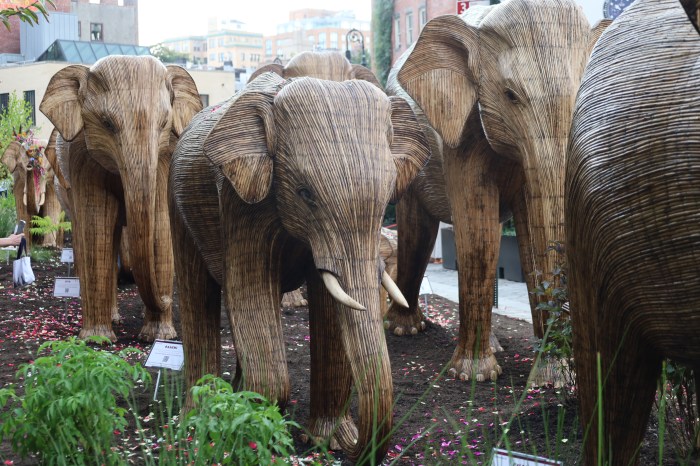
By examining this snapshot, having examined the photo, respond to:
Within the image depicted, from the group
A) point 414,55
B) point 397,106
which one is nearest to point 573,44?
point 414,55

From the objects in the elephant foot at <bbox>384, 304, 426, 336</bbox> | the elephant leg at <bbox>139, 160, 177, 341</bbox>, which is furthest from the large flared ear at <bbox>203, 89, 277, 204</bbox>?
the elephant foot at <bbox>384, 304, 426, 336</bbox>

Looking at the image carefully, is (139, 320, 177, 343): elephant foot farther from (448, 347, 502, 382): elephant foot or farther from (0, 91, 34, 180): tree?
(0, 91, 34, 180): tree

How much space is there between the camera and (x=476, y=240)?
255 inches

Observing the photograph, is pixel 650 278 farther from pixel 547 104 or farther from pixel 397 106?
pixel 547 104

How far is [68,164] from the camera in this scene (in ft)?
26.1

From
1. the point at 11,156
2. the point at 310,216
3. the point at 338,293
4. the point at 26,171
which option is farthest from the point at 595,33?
the point at 11,156

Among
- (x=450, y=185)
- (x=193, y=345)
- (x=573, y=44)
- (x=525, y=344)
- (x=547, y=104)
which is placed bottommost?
(x=525, y=344)

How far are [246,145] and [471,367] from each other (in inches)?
122

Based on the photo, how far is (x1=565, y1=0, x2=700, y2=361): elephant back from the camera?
2006 millimetres

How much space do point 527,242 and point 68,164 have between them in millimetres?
3865

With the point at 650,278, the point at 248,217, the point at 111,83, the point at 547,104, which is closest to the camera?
the point at 650,278

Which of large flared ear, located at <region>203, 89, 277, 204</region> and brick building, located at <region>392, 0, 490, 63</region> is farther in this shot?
brick building, located at <region>392, 0, 490, 63</region>

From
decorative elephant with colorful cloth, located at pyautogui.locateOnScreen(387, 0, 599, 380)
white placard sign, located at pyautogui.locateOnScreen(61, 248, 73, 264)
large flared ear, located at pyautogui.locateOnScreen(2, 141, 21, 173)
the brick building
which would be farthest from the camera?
the brick building

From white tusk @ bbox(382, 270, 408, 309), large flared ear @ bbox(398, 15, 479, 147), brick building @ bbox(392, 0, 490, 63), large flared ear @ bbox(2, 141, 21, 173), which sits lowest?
large flared ear @ bbox(2, 141, 21, 173)
